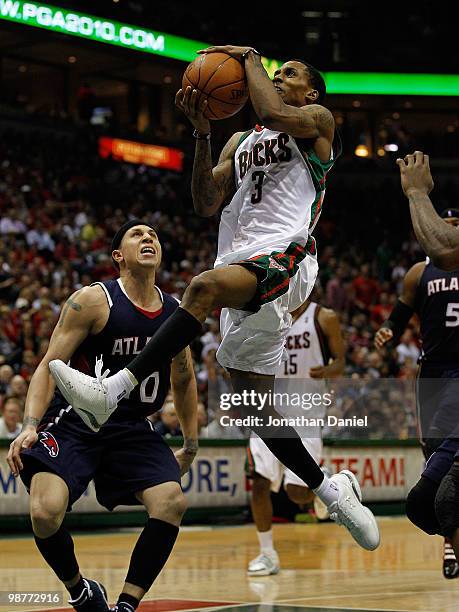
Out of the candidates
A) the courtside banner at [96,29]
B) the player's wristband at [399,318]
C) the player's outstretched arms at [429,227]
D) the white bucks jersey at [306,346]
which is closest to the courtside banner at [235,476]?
the white bucks jersey at [306,346]

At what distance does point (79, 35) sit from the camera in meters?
24.3

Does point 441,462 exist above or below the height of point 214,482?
below

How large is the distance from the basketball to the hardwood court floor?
2.75 meters

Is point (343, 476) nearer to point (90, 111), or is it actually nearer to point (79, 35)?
point (79, 35)

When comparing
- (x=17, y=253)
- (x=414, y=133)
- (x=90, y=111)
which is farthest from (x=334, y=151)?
(x=414, y=133)

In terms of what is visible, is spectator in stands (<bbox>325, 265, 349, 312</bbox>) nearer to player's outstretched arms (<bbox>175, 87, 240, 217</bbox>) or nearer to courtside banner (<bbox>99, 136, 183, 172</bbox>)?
courtside banner (<bbox>99, 136, 183, 172</bbox>)

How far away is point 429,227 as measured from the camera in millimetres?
4867

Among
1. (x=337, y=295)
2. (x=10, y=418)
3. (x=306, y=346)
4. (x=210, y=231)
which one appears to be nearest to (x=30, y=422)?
(x=306, y=346)

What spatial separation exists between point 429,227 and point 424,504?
169 centimetres

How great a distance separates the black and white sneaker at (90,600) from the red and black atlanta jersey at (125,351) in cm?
87

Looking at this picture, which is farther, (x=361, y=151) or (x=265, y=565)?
(x=361, y=151)

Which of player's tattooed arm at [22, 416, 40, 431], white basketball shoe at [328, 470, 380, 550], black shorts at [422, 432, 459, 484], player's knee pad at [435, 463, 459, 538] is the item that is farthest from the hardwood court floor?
player's tattooed arm at [22, 416, 40, 431]

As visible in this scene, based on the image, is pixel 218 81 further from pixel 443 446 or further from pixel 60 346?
pixel 443 446

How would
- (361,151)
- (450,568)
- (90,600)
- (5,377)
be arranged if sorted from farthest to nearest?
1. (361,151)
2. (5,377)
3. (450,568)
4. (90,600)
